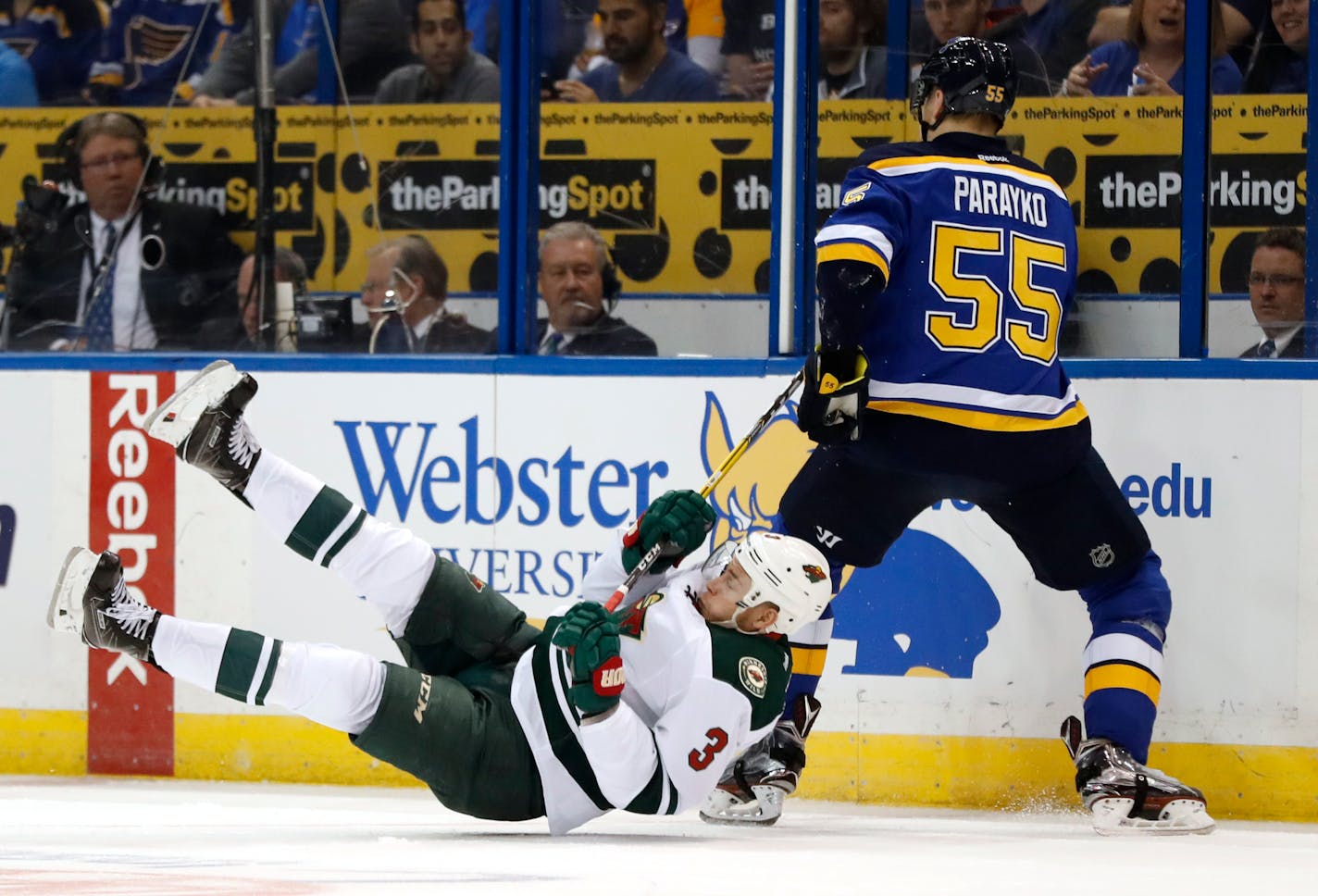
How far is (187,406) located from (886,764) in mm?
1719

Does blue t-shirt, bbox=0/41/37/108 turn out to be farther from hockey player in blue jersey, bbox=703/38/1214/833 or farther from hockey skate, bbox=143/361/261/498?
hockey player in blue jersey, bbox=703/38/1214/833

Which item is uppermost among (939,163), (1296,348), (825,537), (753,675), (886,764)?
(939,163)

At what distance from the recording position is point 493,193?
184 inches

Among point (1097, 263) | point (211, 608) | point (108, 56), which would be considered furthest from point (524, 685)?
point (108, 56)

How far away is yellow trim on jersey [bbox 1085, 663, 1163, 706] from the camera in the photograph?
3.65m

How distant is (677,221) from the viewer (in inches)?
180

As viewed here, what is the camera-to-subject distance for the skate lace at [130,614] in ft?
10.7

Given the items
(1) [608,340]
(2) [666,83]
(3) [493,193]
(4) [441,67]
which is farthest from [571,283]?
(4) [441,67]

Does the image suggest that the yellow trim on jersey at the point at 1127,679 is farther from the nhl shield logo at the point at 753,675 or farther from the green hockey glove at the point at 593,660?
the green hockey glove at the point at 593,660

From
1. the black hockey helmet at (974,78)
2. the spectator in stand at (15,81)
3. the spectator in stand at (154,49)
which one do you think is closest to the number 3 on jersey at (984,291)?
the black hockey helmet at (974,78)

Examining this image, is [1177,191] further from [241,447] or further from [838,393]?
[241,447]

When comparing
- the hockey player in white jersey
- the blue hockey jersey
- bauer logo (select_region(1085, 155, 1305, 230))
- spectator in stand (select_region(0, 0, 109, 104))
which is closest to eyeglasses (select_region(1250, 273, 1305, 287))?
bauer logo (select_region(1085, 155, 1305, 230))

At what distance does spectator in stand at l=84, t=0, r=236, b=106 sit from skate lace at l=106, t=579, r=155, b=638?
6.79 ft

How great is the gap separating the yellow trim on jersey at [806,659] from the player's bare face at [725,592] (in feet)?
1.68
